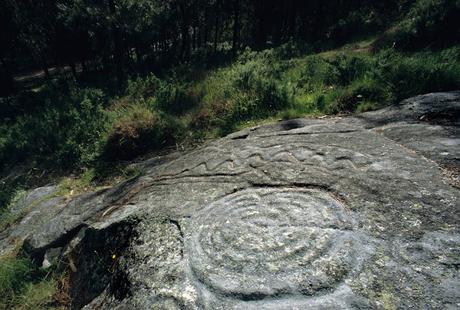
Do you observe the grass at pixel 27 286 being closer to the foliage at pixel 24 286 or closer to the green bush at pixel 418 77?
the foliage at pixel 24 286

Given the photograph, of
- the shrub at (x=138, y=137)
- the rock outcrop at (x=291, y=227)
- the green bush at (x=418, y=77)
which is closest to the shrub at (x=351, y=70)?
the green bush at (x=418, y=77)

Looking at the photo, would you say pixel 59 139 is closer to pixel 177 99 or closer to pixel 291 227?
pixel 177 99

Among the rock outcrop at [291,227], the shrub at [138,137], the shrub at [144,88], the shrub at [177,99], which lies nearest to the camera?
the rock outcrop at [291,227]

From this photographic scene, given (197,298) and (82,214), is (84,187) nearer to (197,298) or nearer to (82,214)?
(82,214)

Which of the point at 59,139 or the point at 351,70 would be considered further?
the point at 59,139

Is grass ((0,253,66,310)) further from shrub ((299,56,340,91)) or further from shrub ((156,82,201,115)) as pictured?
shrub ((299,56,340,91))

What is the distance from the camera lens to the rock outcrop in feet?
7.37

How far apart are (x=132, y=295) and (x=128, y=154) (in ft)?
14.9

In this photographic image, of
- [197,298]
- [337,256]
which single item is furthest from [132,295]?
[337,256]

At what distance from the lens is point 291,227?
109 inches

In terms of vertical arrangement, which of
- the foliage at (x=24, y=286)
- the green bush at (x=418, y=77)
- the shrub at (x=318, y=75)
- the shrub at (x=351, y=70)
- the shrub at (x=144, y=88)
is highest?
the green bush at (x=418, y=77)

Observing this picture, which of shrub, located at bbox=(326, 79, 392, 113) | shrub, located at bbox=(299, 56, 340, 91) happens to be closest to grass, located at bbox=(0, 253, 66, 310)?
shrub, located at bbox=(326, 79, 392, 113)

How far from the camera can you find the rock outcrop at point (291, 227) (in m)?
2.25

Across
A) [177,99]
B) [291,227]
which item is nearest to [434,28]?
[177,99]
